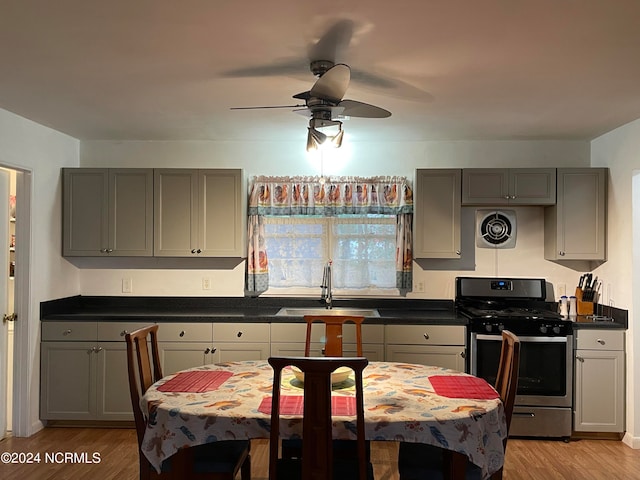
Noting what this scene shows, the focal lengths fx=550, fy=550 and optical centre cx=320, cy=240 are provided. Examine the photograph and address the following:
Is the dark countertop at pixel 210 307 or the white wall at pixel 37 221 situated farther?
the dark countertop at pixel 210 307

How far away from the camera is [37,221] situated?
14.1 ft

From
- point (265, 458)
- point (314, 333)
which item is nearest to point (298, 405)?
point (265, 458)

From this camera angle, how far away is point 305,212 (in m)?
4.83

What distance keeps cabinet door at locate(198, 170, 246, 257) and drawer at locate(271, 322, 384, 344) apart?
74 centimetres

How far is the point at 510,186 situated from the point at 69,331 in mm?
3734

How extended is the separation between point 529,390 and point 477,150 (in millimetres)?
2038

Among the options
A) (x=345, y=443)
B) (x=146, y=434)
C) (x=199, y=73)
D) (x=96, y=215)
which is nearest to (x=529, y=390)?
(x=345, y=443)

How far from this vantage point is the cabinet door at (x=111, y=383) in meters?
4.32

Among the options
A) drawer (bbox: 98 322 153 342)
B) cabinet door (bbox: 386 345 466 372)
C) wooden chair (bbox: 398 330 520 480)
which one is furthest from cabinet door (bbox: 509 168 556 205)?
drawer (bbox: 98 322 153 342)

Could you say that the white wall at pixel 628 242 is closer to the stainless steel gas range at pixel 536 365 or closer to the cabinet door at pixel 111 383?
the stainless steel gas range at pixel 536 365

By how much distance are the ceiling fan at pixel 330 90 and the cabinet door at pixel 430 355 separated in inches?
75.1

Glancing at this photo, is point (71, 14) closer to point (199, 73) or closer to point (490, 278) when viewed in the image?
point (199, 73)

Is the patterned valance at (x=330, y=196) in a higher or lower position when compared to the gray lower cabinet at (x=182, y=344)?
higher

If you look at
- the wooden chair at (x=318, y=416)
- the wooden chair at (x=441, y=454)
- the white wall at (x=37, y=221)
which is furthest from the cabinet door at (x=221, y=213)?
the wooden chair at (x=318, y=416)
